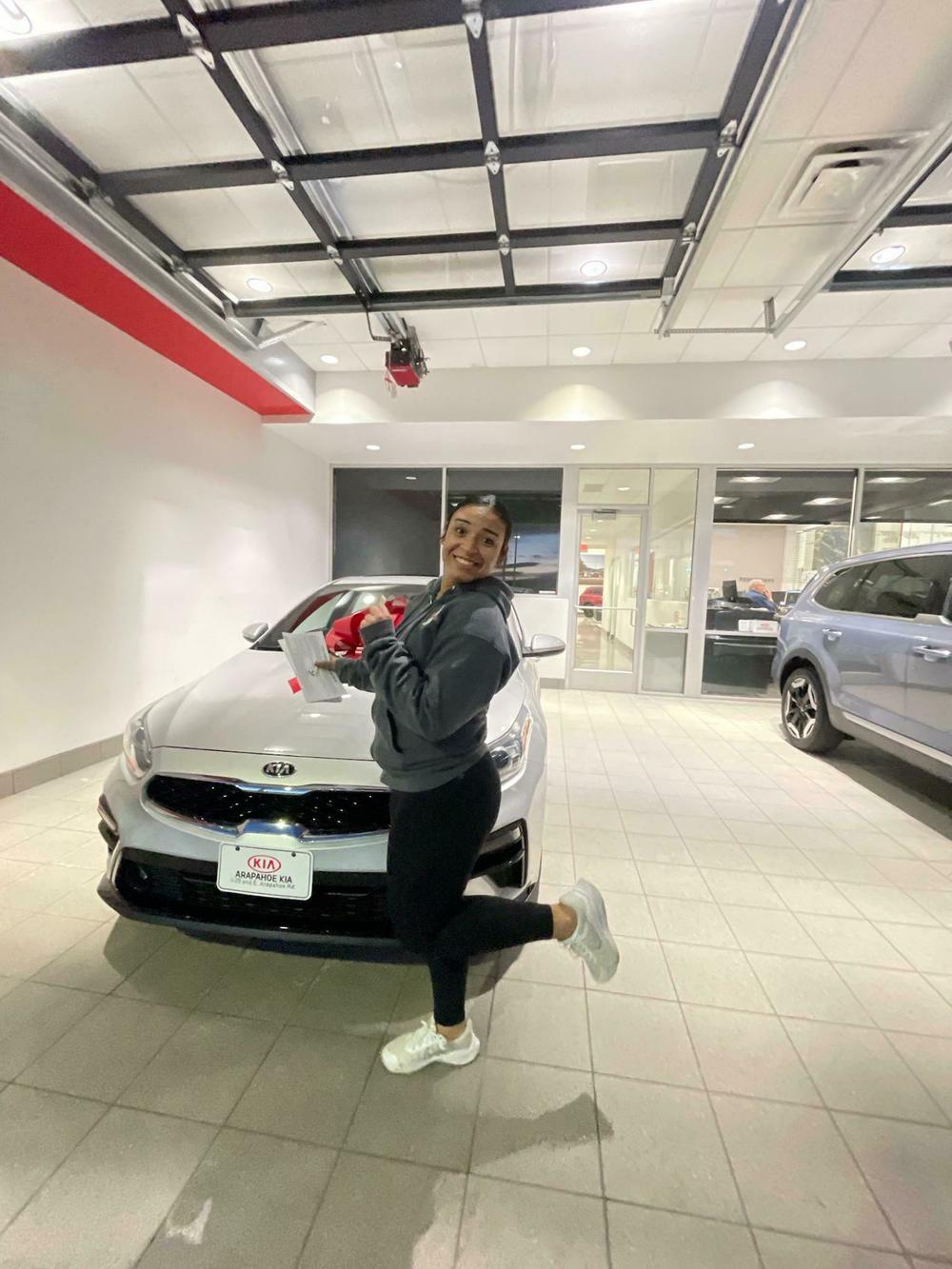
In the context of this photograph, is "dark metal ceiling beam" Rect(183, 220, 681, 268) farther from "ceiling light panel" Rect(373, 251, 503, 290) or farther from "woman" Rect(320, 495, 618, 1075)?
"woman" Rect(320, 495, 618, 1075)

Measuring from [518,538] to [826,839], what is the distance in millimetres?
4549

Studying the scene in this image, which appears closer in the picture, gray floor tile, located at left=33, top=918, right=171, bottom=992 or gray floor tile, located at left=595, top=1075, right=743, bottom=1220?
gray floor tile, located at left=595, top=1075, right=743, bottom=1220

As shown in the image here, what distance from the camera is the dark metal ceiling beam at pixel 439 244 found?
8.37 feet

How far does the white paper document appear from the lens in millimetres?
1231

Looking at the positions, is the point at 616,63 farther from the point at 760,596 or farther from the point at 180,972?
the point at 760,596

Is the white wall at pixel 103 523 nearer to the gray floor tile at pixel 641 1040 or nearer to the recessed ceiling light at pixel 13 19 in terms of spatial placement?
the recessed ceiling light at pixel 13 19

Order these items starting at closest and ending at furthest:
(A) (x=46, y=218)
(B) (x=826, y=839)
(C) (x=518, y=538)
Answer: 1. (A) (x=46, y=218)
2. (B) (x=826, y=839)
3. (C) (x=518, y=538)

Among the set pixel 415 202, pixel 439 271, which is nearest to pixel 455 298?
pixel 439 271

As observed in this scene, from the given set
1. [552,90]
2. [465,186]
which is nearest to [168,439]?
[465,186]

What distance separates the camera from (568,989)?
153 cm

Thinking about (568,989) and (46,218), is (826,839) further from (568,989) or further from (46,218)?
(46,218)

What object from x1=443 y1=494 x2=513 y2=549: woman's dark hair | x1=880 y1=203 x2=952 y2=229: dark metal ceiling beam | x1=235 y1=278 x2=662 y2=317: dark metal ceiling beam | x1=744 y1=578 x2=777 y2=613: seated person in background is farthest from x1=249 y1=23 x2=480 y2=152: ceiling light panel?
x1=744 y1=578 x2=777 y2=613: seated person in background

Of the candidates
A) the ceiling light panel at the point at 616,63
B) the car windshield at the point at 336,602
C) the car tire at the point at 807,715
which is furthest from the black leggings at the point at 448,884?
the car tire at the point at 807,715

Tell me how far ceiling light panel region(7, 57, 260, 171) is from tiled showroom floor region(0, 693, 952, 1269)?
3.12m
